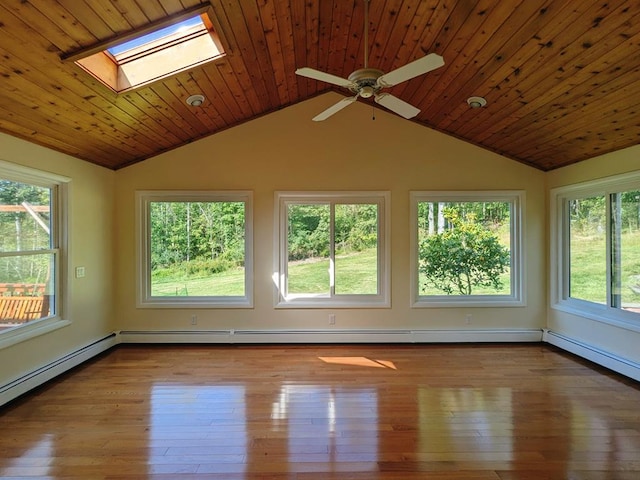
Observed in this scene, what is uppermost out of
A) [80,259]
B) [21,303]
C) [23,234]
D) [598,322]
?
[23,234]

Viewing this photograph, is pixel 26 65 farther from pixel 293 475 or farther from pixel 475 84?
pixel 475 84

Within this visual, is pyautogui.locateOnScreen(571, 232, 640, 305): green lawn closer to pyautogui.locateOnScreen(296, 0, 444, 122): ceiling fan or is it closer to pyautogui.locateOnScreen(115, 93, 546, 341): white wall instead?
pyautogui.locateOnScreen(115, 93, 546, 341): white wall

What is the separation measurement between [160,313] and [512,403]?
13.1 feet

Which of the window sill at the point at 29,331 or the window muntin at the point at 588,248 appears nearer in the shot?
the window sill at the point at 29,331

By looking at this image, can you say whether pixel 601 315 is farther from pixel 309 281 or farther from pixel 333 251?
pixel 309 281

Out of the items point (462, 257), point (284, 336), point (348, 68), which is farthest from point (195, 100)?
point (462, 257)

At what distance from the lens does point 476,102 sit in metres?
3.34

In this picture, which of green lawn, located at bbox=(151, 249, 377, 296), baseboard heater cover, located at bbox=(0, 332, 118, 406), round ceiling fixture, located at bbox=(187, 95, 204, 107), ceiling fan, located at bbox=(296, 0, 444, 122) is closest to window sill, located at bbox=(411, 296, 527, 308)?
green lawn, located at bbox=(151, 249, 377, 296)

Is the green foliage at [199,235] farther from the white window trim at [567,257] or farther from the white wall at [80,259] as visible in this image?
the white window trim at [567,257]

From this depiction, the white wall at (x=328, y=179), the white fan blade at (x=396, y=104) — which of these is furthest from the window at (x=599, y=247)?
the white fan blade at (x=396, y=104)

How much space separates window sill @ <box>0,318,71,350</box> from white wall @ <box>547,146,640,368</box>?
569 centimetres

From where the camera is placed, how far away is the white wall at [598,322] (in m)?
3.32

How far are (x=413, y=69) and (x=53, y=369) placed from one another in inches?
162

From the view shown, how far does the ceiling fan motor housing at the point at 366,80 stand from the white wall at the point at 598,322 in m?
2.88
